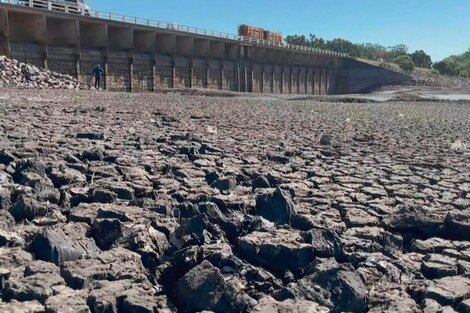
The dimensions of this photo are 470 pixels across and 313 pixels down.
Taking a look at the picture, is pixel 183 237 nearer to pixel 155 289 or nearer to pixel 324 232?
pixel 155 289

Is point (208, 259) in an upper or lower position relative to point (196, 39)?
lower

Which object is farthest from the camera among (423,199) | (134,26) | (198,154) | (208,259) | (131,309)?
(134,26)

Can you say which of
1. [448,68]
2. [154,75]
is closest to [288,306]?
[154,75]

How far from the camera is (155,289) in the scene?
2.31 m

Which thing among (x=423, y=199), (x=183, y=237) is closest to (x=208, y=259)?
(x=183, y=237)

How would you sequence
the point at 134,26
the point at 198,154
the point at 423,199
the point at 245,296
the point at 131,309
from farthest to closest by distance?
the point at 134,26, the point at 198,154, the point at 423,199, the point at 245,296, the point at 131,309

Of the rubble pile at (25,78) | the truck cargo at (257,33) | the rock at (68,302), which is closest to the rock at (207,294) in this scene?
the rock at (68,302)

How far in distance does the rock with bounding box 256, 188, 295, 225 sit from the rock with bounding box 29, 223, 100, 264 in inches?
49.6

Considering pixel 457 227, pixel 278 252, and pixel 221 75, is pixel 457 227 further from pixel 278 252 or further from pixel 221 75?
pixel 221 75

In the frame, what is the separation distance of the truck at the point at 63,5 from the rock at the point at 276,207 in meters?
30.9

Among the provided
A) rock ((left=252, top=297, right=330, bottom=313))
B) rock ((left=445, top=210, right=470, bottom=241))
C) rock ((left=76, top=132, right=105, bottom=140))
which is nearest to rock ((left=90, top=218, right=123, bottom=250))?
rock ((left=252, top=297, right=330, bottom=313))

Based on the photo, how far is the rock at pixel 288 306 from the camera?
6.96 feet

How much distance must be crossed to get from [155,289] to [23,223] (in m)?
1.16

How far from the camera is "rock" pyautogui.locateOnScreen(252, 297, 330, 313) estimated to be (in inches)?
83.5
